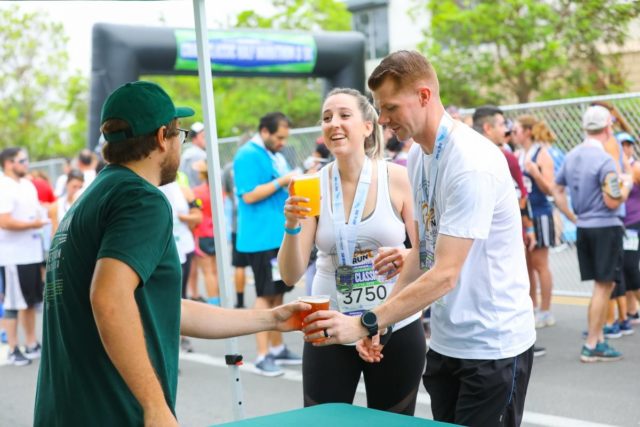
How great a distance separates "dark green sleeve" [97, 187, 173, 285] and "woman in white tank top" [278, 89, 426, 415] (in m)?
1.36

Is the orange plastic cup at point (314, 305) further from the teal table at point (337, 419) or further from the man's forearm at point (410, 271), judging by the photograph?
the man's forearm at point (410, 271)

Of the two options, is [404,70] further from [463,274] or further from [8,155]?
[8,155]

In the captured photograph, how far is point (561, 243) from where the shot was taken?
443 inches

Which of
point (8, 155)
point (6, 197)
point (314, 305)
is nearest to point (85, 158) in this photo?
point (8, 155)

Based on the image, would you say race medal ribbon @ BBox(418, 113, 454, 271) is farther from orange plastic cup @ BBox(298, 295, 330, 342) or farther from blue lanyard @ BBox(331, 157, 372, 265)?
blue lanyard @ BBox(331, 157, 372, 265)

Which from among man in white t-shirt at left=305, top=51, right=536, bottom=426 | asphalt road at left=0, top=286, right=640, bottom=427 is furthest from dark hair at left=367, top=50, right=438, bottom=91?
asphalt road at left=0, top=286, right=640, bottom=427

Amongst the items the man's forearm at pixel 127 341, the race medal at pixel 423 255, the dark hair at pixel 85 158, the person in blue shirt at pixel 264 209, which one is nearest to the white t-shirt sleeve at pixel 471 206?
the race medal at pixel 423 255

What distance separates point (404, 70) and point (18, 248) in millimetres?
6499

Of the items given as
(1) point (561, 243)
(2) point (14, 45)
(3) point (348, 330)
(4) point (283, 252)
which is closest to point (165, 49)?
(1) point (561, 243)

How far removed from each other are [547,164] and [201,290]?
20.4 ft

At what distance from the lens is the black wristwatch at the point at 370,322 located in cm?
299

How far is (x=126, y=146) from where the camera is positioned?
98.7 inches

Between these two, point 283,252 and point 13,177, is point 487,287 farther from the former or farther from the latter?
point 13,177

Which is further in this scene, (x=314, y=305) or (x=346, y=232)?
(x=346, y=232)
